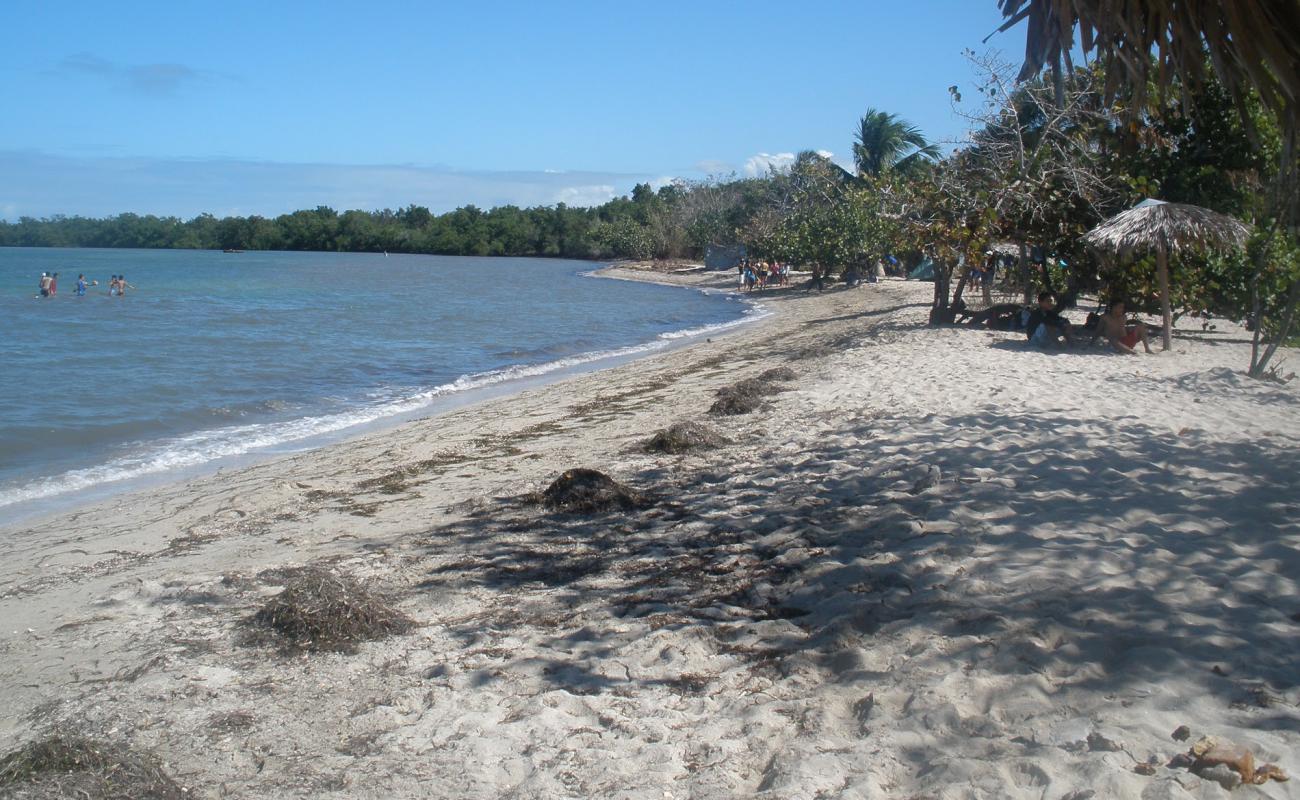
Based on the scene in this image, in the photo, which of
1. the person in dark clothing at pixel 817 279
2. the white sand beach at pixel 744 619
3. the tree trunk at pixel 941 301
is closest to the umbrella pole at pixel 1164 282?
the white sand beach at pixel 744 619

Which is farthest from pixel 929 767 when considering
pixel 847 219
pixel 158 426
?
pixel 847 219

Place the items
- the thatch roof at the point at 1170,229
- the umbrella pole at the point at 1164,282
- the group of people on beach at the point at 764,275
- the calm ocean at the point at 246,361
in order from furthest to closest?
the group of people on beach at the point at 764,275, the umbrella pole at the point at 1164,282, the calm ocean at the point at 246,361, the thatch roof at the point at 1170,229

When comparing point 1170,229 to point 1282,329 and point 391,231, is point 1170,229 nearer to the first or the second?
point 1282,329

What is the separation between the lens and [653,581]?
5391 mm

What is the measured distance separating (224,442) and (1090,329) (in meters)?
12.3

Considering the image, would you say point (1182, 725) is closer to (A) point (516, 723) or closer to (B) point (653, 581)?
(A) point (516, 723)

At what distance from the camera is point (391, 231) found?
128m

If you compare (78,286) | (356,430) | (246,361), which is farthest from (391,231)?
(356,430)

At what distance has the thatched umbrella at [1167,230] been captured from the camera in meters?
11.6

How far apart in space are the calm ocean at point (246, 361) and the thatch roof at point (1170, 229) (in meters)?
10.0

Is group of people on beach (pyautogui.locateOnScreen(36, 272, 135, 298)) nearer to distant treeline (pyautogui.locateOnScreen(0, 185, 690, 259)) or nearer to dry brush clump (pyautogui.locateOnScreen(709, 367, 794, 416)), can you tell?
dry brush clump (pyautogui.locateOnScreen(709, 367, 794, 416))

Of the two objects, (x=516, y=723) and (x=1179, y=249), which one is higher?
(x=1179, y=249)

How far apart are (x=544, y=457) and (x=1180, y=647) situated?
6.47 metres

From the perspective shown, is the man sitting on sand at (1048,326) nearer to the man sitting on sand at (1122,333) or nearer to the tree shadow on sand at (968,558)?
the man sitting on sand at (1122,333)
